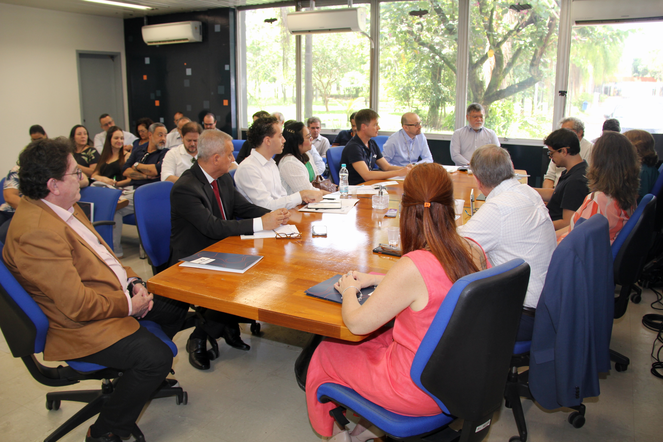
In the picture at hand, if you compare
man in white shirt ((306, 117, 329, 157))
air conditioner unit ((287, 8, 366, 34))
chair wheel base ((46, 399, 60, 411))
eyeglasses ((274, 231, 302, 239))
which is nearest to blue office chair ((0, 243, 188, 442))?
chair wheel base ((46, 399, 60, 411))

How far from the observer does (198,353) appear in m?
2.81

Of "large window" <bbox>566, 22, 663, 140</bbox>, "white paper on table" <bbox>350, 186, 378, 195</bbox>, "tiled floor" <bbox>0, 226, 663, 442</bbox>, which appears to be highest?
"large window" <bbox>566, 22, 663, 140</bbox>

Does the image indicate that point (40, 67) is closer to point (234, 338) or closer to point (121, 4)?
point (121, 4)

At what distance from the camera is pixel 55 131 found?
30.4 feet

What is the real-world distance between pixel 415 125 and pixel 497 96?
2166mm

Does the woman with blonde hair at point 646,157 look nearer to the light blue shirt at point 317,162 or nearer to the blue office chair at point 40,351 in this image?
the light blue shirt at point 317,162

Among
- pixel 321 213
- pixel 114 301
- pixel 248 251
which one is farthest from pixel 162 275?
pixel 321 213

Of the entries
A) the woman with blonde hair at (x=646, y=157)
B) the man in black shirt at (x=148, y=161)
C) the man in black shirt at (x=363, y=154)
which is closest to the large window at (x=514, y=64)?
the man in black shirt at (x=363, y=154)

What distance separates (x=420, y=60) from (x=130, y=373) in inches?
270

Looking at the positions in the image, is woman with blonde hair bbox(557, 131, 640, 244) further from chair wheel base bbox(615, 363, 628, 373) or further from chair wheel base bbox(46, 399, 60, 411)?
chair wheel base bbox(46, 399, 60, 411)

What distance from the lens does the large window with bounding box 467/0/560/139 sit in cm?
676

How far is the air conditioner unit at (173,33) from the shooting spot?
28.7 ft

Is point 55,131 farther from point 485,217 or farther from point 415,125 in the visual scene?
point 485,217

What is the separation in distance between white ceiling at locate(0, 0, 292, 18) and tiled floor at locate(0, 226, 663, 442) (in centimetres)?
703
